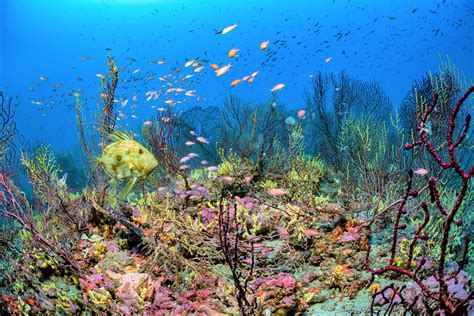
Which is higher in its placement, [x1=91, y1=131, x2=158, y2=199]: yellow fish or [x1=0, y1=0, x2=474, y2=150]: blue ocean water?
[x1=0, y1=0, x2=474, y2=150]: blue ocean water

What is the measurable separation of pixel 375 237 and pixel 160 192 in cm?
437

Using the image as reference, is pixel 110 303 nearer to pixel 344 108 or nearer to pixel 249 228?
pixel 249 228

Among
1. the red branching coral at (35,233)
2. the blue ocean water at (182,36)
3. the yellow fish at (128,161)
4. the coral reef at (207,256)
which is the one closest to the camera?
the yellow fish at (128,161)

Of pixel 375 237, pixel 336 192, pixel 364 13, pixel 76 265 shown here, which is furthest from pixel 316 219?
pixel 364 13

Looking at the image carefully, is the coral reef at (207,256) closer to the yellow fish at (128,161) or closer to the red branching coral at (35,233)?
the red branching coral at (35,233)

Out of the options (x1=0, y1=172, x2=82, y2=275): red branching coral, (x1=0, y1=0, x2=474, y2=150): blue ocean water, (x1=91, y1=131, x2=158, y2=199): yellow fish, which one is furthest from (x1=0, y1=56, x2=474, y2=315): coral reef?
(x1=0, y1=0, x2=474, y2=150): blue ocean water

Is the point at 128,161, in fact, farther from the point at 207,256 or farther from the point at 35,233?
the point at 207,256

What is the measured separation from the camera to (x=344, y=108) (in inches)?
440

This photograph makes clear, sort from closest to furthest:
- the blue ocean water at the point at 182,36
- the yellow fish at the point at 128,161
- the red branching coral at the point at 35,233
Result: the yellow fish at the point at 128,161, the red branching coral at the point at 35,233, the blue ocean water at the point at 182,36

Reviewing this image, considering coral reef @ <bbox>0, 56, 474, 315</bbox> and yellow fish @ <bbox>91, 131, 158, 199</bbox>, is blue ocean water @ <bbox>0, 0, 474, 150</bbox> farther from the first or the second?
yellow fish @ <bbox>91, 131, 158, 199</bbox>

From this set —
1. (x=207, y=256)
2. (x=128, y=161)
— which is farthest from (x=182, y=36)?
(x=128, y=161)

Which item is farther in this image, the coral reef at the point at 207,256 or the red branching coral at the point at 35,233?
the red branching coral at the point at 35,233

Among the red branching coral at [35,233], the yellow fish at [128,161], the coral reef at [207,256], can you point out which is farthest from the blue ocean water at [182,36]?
the yellow fish at [128,161]

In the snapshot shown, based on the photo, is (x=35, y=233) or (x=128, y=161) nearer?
(x=128, y=161)
